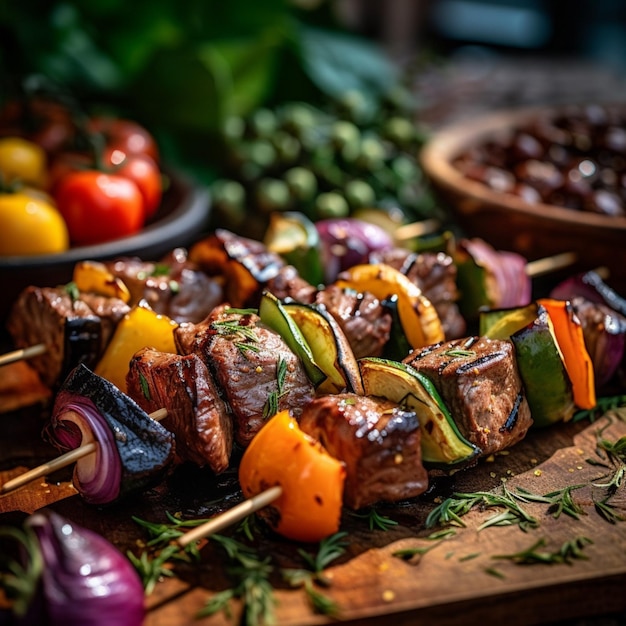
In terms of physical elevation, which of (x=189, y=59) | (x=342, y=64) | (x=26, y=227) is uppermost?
(x=189, y=59)

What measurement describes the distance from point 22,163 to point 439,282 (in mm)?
2285

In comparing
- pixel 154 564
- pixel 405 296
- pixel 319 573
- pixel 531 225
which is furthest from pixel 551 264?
pixel 154 564

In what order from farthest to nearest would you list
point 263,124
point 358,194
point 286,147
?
point 263,124 → point 286,147 → point 358,194

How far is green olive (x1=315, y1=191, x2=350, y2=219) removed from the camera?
4.50m

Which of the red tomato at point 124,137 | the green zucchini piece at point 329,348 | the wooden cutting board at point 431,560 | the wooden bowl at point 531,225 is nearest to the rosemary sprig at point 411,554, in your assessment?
the wooden cutting board at point 431,560

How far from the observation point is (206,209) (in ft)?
13.2

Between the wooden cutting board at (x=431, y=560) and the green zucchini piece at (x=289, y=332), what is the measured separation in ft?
1.37

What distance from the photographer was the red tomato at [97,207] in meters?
3.78

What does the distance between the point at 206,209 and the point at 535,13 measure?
36.5 feet

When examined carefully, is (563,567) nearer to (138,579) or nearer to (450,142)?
(138,579)

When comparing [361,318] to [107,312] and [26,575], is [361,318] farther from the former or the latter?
[26,575]

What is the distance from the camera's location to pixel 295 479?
2.05 metres

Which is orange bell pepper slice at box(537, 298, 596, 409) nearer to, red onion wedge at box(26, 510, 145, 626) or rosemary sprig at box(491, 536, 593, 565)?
rosemary sprig at box(491, 536, 593, 565)

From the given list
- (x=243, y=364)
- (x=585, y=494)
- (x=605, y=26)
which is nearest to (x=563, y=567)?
(x=585, y=494)
